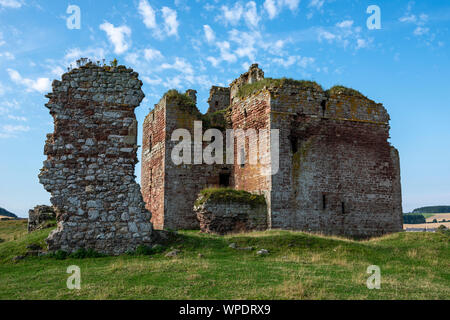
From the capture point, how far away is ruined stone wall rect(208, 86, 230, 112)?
78.6ft

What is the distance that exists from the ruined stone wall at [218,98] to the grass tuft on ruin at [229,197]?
8.34 metres

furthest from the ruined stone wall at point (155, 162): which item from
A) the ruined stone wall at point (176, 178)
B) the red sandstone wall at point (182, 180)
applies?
the red sandstone wall at point (182, 180)

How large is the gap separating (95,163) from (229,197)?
6.53m

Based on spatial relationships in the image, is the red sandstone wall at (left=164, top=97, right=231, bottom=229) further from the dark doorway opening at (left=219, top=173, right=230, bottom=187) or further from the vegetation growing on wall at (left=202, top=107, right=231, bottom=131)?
the vegetation growing on wall at (left=202, top=107, right=231, bottom=131)

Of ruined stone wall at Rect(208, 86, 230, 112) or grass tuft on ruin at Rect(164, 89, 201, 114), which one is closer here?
grass tuft on ruin at Rect(164, 89, 201, 114)

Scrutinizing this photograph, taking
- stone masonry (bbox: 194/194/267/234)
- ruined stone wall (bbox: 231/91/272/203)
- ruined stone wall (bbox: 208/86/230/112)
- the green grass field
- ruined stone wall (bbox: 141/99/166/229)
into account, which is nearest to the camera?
the green grass field

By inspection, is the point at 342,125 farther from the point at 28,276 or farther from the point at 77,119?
the point at 28,276

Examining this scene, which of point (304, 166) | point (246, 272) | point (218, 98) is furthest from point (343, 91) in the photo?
point (246, 272)

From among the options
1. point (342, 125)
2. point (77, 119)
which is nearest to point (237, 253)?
point (77, 119)

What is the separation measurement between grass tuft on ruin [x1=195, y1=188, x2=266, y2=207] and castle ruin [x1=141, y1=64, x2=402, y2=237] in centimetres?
45

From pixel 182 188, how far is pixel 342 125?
776 centimetres

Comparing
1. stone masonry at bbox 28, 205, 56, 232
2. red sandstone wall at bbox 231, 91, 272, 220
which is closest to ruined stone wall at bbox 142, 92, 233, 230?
red sandstone wall at bbox 231, 91, 272, 220

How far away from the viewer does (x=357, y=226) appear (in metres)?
17.7

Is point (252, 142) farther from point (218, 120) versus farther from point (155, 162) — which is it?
point (155, 162)
